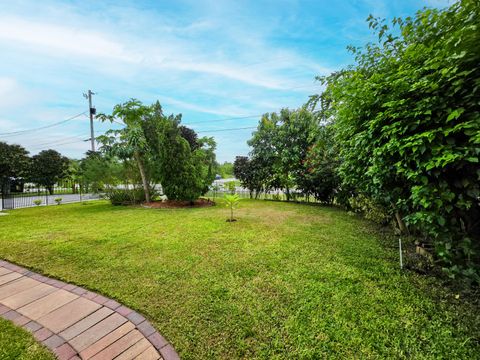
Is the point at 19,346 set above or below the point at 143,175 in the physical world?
below

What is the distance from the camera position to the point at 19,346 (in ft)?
5.26

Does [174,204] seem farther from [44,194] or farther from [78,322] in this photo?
[44,194]

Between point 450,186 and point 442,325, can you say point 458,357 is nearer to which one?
point 442,325

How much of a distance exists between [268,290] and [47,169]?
23.4 m

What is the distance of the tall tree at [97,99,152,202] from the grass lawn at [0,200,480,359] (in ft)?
14.6

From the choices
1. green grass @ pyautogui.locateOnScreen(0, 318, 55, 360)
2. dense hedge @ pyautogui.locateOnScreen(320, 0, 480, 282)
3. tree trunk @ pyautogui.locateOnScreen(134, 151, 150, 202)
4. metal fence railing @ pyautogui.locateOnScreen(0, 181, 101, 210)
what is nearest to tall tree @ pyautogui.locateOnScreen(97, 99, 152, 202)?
tree trunk @ pyautogui.locateOnScreen(134, 151, 150, 202)

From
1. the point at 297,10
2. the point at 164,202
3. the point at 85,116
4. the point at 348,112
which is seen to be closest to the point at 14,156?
the point at 85,116

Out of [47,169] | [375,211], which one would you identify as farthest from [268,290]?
[47,169]

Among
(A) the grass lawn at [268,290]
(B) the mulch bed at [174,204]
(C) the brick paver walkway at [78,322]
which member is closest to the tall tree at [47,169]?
(B) the mulch bed at [174,204]

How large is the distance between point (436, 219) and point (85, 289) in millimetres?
3844

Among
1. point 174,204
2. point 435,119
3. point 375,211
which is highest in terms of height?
point 435,119

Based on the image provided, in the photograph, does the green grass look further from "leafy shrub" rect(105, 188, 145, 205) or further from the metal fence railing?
the metal fence railing

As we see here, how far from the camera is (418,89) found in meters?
1.78

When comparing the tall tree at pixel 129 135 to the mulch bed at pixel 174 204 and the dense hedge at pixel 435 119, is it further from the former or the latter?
the dense hedge at pixel 435 119
